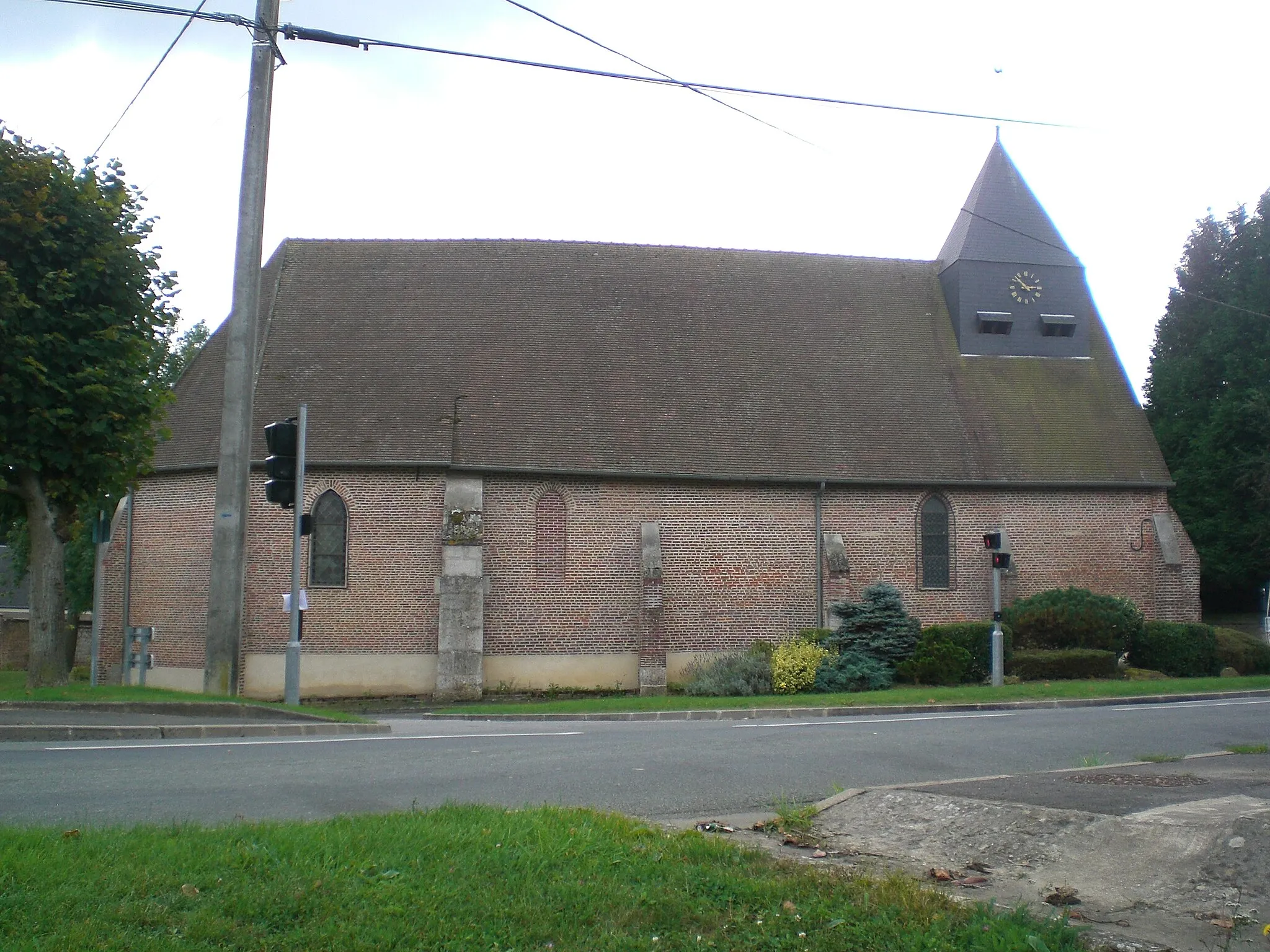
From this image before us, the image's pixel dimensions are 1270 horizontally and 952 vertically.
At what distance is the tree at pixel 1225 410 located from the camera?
1478 inches

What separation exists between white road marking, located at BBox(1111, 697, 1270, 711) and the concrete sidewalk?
10.9m

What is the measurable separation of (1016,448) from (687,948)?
Result: 953 inches

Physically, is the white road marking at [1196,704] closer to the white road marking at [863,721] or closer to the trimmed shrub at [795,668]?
the white road marking at [863,721]

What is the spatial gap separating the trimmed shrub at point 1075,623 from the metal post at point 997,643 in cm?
120

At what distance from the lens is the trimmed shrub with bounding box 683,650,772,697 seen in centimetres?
2256

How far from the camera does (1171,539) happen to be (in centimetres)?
2672

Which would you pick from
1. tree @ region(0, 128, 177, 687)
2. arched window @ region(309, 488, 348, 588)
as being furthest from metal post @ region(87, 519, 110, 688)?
arched window @ region(309, 488, 348, 588)

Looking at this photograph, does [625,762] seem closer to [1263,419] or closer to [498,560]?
[498,560]

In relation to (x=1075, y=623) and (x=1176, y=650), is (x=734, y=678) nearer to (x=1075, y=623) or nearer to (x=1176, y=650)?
(x=1075, y=623)

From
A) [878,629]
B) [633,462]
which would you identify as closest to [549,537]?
[633,462]

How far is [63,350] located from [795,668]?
14.5 metres

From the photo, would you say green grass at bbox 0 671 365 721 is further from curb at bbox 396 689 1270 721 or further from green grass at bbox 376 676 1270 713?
green grass at bbox 376 676 1270 713

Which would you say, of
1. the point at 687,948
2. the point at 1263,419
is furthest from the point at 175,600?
the point at 1263,419

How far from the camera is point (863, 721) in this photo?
1470 cm
